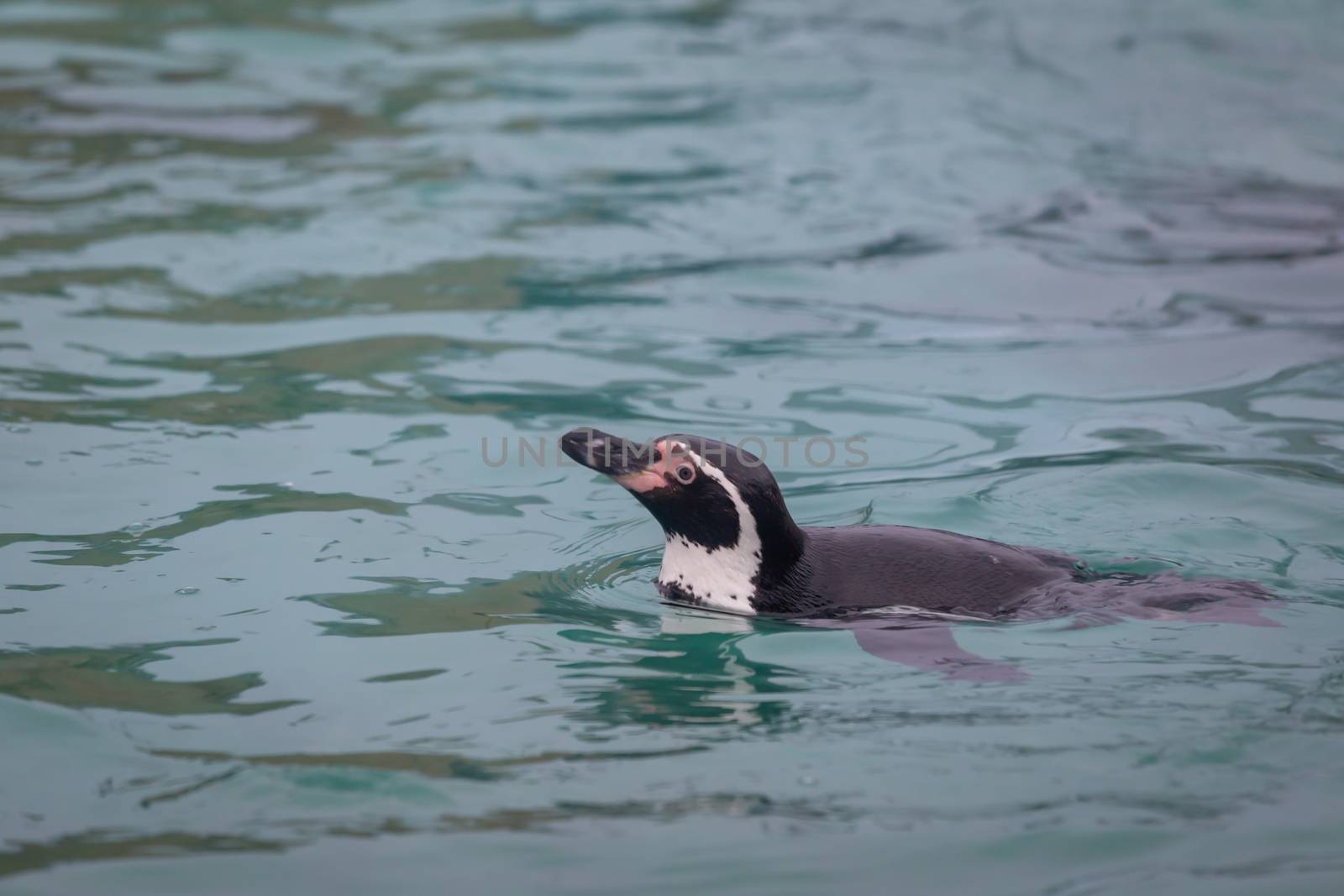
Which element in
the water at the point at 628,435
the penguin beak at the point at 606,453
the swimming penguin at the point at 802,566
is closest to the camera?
the water at the point at 628,435

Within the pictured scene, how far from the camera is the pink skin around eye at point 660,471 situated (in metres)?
5.31

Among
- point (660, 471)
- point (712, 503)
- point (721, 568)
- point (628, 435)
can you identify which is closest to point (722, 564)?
point (721, 568)

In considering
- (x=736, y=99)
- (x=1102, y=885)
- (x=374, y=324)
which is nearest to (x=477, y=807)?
(x=1102, y=885)

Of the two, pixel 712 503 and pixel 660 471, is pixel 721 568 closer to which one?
pixel 712 503

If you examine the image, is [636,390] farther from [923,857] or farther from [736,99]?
[736,99]

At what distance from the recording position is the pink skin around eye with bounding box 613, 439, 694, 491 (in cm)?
531

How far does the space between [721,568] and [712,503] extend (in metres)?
0.24

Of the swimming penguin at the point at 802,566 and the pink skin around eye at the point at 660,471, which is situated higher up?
the pink skin around eye at the point at 660,471

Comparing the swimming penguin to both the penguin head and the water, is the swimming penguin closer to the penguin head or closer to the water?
the penguin head

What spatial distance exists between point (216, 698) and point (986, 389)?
4.78 metres

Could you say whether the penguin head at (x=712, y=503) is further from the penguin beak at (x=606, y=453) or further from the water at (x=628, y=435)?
the water at (x=628, y=435)

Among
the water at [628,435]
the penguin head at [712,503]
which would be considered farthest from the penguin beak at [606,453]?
the water at [628,435]

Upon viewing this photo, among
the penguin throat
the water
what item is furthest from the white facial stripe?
the water

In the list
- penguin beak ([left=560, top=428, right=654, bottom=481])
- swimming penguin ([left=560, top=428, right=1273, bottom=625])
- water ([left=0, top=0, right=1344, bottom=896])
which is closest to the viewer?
water ([left=0, top=0, right=1344, bottom=896])
